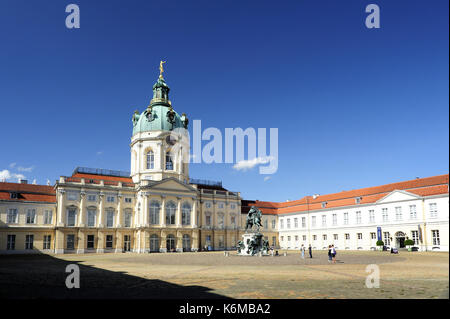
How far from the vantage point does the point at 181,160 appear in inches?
2776

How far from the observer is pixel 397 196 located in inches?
2304

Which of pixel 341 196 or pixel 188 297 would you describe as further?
pixel 341 196

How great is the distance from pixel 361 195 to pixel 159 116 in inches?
1547

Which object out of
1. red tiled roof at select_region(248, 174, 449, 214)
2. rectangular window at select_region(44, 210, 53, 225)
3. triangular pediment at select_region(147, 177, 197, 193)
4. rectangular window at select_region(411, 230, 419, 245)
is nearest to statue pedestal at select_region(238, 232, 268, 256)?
triangular pediment at select_region(147, 177, 197, 193)

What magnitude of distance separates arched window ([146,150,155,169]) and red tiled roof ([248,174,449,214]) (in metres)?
25.2

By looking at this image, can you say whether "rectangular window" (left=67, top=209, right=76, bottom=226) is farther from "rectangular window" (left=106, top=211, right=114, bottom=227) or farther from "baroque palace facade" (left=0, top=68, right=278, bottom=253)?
"rectangular window" (left=106, top=211, right=114, bottom=227)

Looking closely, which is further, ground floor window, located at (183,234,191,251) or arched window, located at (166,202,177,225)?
ground floor window, located at (183,234,191,251)

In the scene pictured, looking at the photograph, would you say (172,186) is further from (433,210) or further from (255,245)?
(433,210)

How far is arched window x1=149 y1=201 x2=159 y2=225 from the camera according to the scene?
63094 mm

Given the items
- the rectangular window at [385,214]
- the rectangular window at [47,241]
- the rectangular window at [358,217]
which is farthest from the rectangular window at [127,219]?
the rectangular window at [385,214]
